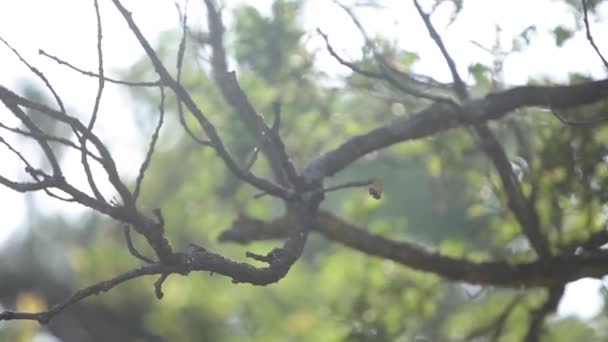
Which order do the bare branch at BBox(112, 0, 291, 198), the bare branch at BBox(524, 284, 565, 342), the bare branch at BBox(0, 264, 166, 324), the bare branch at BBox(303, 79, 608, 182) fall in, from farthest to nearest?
the bare branch at BBox(524, 284, 565, 342), the bare branch at BBox(303, 79, 608, 182), the bare branch at BBox(112, 0, 291, 198), the bare branch at BBox(0, 264, 166, 324)

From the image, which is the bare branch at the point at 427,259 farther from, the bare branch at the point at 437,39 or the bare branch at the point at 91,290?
the bare branch at the point at 91,290

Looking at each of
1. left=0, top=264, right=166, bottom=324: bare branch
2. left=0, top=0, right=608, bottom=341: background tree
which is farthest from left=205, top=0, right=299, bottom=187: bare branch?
left=0, top=264, right=166, bottom=324: bare branch

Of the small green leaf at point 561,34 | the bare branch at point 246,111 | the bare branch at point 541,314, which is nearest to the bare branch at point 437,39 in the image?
the small green leaf at point 561,34

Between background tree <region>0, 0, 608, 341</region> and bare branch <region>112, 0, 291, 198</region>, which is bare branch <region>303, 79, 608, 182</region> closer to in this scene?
background tree <region>0, 0, 608, 341</region>

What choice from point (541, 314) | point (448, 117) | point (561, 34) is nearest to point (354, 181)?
point (448, 117)

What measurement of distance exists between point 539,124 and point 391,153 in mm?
608

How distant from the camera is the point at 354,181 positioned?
5.52 feet

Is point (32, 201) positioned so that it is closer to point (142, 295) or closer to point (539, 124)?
point (142, 295)

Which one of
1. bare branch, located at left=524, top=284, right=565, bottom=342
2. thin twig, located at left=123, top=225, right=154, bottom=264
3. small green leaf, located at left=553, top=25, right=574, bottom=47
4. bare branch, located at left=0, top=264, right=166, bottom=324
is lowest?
bare branch, located at left=0, top=264, right=166, bottom=324

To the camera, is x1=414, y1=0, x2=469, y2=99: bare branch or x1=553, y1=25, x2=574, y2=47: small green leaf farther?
x1=553, y1=25, x2=574, y2=47: small green leaf

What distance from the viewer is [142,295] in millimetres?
3768

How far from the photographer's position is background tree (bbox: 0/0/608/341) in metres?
1.29

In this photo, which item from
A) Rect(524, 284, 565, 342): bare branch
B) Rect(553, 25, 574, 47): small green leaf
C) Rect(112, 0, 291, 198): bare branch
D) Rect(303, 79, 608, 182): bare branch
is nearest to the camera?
Rect(112, 0, 291, 198): bare branch

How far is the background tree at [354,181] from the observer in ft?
4.23
